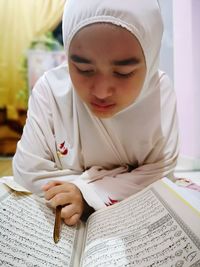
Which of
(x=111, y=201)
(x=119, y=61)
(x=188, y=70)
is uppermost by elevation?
(x=119, y=61)

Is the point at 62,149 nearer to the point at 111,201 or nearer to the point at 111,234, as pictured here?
the point at 111,201

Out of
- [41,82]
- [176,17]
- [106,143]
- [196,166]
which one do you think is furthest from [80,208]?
[176,17]

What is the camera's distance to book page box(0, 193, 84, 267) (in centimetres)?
42

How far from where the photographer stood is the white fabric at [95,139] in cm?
77

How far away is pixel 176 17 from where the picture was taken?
1.53m

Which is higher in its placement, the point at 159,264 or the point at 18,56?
the point at 18,56

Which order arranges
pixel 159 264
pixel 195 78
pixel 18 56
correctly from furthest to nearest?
pixel 18 56 < pixel 195 78 < pixel 159 264

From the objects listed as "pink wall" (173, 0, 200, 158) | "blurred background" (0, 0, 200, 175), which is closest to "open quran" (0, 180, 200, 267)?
→ "pink wall" (173, 0, 200, 158)

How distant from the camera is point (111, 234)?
51 cm

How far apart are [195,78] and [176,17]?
11.5 inches

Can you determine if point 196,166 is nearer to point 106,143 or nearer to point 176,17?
point 176,17

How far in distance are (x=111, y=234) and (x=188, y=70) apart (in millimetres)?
1174

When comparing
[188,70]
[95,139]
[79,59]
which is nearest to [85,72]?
[79,59]

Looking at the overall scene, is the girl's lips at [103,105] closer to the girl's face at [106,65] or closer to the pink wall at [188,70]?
the girl's face at [106,65]
